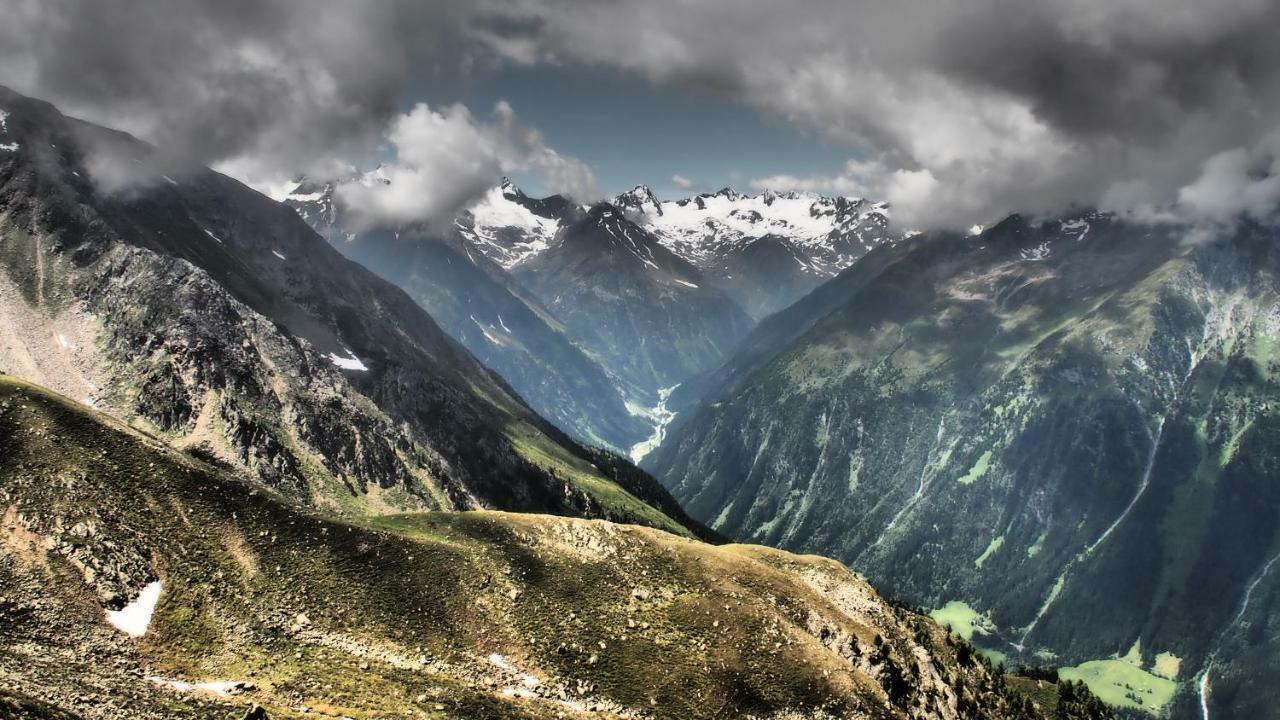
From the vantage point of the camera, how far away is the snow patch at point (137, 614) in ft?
223

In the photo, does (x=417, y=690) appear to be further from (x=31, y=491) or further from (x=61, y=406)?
(x=61, y=406)

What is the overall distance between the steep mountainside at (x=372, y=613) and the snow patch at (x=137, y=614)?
0.20 metres

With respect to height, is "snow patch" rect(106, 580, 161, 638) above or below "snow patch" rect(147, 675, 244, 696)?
above

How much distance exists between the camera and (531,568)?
91312mm

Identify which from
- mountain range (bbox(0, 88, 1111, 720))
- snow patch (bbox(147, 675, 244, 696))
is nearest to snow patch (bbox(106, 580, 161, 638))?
mountain range (bbox(0, 88, 1111, 720))

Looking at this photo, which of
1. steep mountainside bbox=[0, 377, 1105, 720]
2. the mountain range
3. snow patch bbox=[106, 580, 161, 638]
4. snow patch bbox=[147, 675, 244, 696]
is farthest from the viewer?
snow patch bbox=[106, 580, 161, 638]

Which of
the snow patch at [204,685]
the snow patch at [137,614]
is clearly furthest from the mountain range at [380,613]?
the snow patch at [204,685]

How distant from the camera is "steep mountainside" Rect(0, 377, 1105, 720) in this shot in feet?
213

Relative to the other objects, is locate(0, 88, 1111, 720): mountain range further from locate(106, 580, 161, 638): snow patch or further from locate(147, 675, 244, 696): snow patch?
locate(147, 675, 244, 696): snow patch

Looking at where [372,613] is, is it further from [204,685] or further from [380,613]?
[204,685]

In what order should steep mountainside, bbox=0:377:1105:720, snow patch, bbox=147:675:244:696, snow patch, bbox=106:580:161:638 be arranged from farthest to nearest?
snow patch, bbox=106:580:161:638 → steep mountainside, bbox=0:377:1105:720 → snow patch, bbox=147:675:244:696

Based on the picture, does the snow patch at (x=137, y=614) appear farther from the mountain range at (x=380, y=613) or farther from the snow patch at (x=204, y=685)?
the snow patch at (x=204, y=685)

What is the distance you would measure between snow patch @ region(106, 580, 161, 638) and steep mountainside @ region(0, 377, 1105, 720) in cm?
20

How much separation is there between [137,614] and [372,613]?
22641 mm
